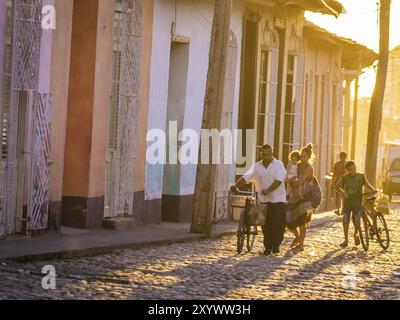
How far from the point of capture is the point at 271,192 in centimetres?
1812

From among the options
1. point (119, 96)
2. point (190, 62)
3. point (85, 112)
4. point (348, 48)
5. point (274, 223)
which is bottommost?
point (274, 223)

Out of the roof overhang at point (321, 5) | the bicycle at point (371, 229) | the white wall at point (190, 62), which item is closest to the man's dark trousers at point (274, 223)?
the bicycle at point (371, 229)

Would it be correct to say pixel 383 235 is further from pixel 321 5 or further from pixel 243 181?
pixel 321 5

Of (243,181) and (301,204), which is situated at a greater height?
(243,181)

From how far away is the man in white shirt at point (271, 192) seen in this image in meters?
18.0

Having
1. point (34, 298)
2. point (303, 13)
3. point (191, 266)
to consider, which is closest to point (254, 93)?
point (303, 13)

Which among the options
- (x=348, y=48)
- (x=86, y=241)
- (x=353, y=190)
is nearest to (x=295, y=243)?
(x=353, y=190)

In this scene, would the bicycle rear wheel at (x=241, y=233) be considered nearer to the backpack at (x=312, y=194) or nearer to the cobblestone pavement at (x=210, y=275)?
the cobblestone pavement at (x=210, y=275)

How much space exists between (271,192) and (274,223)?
45 cm

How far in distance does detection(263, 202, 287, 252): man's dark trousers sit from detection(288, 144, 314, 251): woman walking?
1.41 m

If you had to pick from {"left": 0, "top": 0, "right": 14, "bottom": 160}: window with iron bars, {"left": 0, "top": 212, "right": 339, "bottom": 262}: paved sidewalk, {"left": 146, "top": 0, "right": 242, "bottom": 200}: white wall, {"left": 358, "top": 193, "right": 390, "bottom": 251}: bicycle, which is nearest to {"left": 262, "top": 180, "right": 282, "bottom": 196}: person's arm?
{"left": 0, "top": 212, "right": 339, "bottom": 262}: paved sidewalk

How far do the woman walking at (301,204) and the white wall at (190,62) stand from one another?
402 centimetres

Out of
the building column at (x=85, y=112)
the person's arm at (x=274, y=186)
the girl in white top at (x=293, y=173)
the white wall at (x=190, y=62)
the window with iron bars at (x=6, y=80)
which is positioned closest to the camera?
the window with iron bars at (x=6, y=80)

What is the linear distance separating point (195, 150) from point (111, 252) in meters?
8.40
